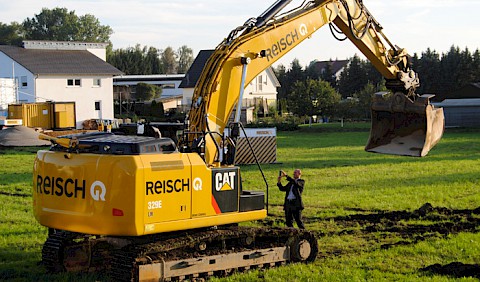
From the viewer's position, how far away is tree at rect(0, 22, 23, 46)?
122100 millimetres

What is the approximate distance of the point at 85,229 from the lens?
11.4 metres

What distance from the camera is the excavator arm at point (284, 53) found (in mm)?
13625

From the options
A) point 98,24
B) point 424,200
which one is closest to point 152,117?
point 424,200

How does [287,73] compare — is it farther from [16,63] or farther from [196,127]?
[196,127]

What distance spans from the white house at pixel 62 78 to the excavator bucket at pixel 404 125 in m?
44.7

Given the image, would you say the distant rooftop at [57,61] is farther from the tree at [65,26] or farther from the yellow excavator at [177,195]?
the tree at [65,26]

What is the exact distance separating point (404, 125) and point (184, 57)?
138 meters

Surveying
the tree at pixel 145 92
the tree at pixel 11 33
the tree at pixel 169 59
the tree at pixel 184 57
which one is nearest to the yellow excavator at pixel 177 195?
the tree at pixel 145 92

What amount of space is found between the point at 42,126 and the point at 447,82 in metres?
49.1

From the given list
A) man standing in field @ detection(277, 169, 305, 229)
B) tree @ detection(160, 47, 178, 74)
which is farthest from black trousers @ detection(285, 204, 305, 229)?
tree @ detection(160, 47, 178, 74)

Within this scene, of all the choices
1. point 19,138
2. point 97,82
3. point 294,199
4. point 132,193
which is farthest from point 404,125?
point 97,82

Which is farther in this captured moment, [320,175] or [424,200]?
[320,175]

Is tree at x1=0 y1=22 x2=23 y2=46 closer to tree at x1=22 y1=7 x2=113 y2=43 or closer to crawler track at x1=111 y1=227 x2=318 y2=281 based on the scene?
tree at x1=22 y1=7 x2=113 y2=43

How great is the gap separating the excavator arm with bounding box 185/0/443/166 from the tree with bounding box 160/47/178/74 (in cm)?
12803
